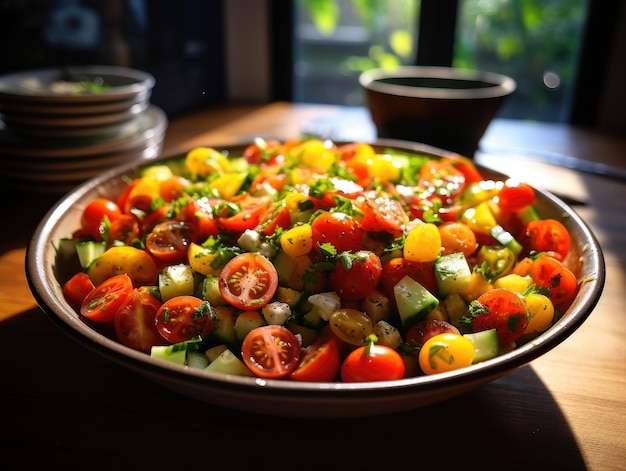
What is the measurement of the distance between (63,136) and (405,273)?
1006mm

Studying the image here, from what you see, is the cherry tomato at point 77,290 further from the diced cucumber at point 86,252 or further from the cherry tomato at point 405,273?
the cherry tomato at point 405,273

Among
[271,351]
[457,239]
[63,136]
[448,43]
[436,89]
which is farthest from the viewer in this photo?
[448,43]

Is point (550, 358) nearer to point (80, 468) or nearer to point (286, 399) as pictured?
point (286, 399)

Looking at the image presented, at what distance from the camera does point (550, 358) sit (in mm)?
937

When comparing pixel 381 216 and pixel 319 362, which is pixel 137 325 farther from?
pixel 381 216

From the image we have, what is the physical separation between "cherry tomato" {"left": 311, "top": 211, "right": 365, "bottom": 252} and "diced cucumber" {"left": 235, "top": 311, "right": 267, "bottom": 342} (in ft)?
0.45

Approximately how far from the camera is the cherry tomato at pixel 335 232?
2.73 feet

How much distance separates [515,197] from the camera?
1.00m

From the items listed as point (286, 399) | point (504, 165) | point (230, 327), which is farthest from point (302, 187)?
point (504, 165)

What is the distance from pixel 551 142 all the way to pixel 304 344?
1872 mm

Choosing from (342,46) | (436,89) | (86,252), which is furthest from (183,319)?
(342,46)

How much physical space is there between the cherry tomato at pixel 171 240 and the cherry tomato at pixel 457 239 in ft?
1.34

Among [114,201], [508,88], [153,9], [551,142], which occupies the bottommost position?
[551,142]

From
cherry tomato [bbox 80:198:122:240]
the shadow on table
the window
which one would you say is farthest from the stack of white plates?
the window
